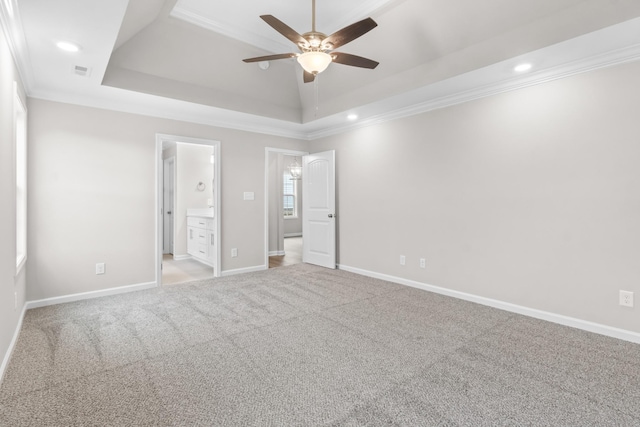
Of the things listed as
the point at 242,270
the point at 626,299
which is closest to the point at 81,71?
the point at 242,270

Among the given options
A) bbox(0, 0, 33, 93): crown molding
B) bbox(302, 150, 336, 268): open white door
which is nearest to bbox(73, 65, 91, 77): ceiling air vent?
bbox(0, 0, 33, 93): crown molding

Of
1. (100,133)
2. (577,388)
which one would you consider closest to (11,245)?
(100,133)

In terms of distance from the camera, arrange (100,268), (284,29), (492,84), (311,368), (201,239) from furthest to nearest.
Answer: (201,239)
(100,268)
(492,84)
(284,29)
(311,368)

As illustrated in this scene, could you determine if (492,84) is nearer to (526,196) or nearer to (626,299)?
(526,196)

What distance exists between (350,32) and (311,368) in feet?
7.98

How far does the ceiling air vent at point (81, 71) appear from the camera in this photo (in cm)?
298

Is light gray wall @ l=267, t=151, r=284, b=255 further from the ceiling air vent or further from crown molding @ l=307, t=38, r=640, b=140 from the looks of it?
the ceiling air vent

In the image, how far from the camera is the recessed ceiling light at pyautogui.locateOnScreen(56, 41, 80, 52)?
99.9 inches

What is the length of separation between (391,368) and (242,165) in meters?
3.89

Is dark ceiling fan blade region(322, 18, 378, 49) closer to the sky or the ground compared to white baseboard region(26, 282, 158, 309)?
closer to the sky

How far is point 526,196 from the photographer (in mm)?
3215

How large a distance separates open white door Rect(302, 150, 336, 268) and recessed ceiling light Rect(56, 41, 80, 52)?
3548 millimetres

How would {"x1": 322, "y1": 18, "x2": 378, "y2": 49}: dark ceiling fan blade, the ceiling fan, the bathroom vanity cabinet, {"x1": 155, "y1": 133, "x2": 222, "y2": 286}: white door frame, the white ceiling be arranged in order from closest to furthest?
{"x1": 322, "y1": 18, "x2": 378, "y2": 49}: dark ceiling fan blade < the ceiling fan < the white ceiling < {"x1": 155, "y1": 133, "x2": 222, "y2": 286}: white door frame < the bathroom vanity cabinet

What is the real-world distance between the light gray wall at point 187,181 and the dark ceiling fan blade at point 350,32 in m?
5.07
